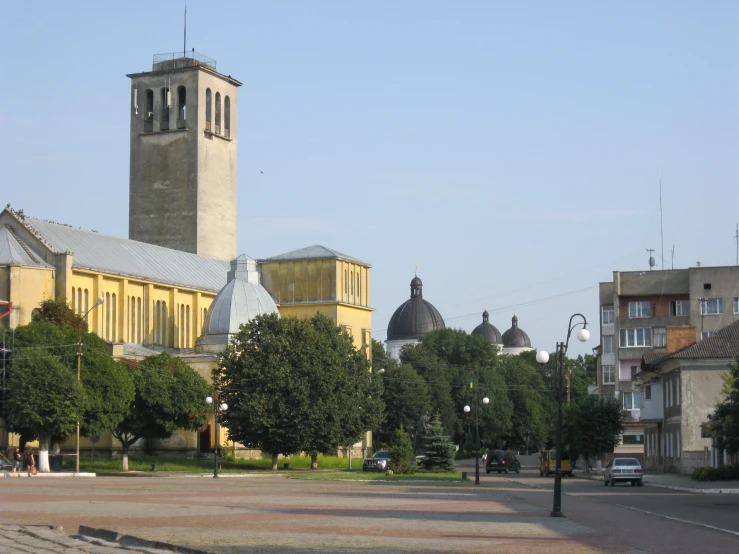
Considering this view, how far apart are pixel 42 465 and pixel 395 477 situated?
17.0 meters

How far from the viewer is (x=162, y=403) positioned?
66312 mm

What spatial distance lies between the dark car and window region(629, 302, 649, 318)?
1511 cm

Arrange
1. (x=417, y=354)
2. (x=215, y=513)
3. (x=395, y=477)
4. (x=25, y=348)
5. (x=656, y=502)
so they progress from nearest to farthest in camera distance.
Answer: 1. (x=215, y=513)
2. (x=656, y=502)
3. (x=395, y=477)
4. (x=25, y=348)
5. (x=417, y=354)

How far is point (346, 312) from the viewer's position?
97125 millimetres

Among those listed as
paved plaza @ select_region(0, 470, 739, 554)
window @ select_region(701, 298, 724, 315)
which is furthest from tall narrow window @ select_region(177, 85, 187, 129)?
paved plaza @ select_region(0, 470, 739, 554)

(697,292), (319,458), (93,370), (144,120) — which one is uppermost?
(144,120)

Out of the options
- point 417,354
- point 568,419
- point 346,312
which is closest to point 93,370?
point 568,419

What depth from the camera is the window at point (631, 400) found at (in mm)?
85125

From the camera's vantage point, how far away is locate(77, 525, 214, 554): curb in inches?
631

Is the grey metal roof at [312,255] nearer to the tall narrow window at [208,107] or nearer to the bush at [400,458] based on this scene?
the tall narrow window at [208,107]

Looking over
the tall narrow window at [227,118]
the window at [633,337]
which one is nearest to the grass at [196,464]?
the window at [633,337]

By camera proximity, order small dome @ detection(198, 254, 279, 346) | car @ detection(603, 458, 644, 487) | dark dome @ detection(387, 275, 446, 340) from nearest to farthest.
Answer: car @ detection(603, 458, 644, 487)
small dome @ detection(198, 254, 279, 346)
dark dome @ detection(387, 275, 446, 340)

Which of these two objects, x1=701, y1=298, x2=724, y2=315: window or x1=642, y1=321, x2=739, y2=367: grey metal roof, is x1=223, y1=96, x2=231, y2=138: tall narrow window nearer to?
x1=701, y1=298, x2=724, y2=315: window

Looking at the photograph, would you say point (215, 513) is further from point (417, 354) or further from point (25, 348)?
point (417, 354)
